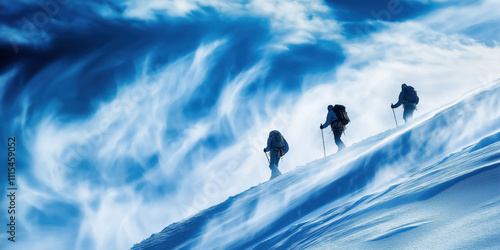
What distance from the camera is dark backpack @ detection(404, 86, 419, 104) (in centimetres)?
1339

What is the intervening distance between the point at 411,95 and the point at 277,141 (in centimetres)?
458

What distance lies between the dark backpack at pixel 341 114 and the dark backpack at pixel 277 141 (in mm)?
2066

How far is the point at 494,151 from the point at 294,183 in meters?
5.10

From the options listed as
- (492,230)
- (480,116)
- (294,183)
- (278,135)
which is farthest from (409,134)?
(278,135)

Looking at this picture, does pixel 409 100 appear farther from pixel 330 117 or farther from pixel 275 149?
pixel 275 149

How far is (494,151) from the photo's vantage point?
3.61m

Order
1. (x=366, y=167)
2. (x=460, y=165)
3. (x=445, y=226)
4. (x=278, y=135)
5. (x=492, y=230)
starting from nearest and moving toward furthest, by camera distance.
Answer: (x=492, y=230)
(x=445, y=226)
(x=460, y=165)
(x=366, y=167)
(x=278, y=135)

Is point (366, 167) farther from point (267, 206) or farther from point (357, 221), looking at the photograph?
point (357, 221)

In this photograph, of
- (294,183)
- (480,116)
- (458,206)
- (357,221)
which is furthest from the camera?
(294,183)

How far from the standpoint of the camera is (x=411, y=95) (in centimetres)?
1340

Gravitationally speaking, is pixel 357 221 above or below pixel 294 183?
below

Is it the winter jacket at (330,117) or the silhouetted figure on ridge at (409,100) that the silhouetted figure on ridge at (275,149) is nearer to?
the winter jacket at (330,117)

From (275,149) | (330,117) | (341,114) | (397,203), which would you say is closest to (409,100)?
(341,114)

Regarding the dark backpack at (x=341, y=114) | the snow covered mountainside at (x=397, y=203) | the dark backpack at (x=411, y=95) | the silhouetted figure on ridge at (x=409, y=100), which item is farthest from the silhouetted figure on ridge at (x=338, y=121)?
the snow covered mountainside at (x=397, y=203)
